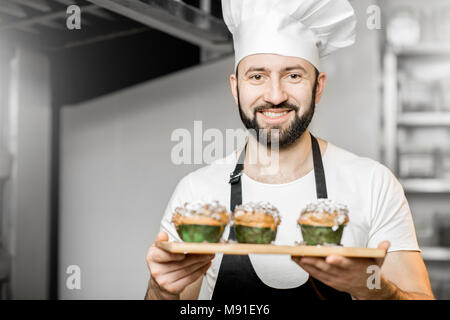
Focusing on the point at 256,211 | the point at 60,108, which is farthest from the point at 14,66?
the point at 256,211

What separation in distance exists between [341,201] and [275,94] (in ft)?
1.16

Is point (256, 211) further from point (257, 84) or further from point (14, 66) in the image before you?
point (14, 66)

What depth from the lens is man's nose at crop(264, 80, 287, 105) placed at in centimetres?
142

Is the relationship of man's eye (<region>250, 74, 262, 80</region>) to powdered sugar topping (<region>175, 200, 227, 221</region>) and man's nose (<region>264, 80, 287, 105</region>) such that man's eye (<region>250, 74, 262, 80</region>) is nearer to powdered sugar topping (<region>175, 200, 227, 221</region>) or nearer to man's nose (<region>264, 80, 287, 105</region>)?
man's nose (<region>264, 80, 287, 105</region>)

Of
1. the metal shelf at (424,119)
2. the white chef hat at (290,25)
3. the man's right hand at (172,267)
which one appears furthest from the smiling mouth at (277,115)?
the metal shelf at (424,119)

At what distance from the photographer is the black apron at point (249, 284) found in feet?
4.83

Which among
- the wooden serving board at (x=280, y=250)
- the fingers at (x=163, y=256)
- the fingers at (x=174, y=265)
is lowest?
the fingers at (x=174, y=265)

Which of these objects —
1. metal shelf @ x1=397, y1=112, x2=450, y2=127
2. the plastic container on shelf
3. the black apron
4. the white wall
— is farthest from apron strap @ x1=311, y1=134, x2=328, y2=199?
the plastic container on shelf

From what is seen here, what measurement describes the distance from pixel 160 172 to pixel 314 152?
129cm

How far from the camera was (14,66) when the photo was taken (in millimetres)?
2420

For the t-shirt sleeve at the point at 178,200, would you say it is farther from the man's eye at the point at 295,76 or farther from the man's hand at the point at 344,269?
the man's hand at the point at 344,269

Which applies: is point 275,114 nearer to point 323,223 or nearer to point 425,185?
point 323,223

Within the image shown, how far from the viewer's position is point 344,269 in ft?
3.56

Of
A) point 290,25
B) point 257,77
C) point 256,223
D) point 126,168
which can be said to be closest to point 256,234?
point 256,223
